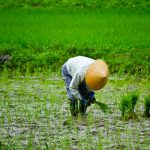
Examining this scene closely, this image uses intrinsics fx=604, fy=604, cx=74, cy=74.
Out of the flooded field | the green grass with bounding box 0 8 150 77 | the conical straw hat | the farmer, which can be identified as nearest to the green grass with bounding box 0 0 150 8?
the green grass with bounding box 0 8 150 77

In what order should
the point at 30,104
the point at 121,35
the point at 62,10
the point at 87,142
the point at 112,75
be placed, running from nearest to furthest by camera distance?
the point at 87,142 → the point at 30,104 → the point at 112,75 → the point at 121,35 → the point at 62,10

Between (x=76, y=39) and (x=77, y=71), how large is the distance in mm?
4695

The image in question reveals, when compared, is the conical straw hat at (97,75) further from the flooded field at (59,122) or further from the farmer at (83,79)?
the flooded field at (59,122)

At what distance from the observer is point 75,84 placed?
564 cm

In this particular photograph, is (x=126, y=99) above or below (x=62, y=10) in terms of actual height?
below

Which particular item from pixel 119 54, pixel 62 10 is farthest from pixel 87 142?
pixel 62 10

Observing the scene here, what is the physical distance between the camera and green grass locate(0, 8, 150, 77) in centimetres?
917

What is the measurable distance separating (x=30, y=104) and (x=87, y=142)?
5.97 feet

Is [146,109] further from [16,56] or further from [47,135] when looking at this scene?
[16,56]

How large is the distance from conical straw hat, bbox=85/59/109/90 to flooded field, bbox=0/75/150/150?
408 mm

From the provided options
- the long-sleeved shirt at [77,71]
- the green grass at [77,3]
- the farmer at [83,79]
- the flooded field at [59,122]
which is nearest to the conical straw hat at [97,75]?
the farmer at [83,79]

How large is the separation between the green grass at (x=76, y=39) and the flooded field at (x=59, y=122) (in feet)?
4.27

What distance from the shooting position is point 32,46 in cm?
992

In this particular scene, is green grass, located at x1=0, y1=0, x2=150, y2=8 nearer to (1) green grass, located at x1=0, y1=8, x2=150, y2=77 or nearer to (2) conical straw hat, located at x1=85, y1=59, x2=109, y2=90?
(1) green grass, located at x1=0, y1=8, x2=150, y2=77
